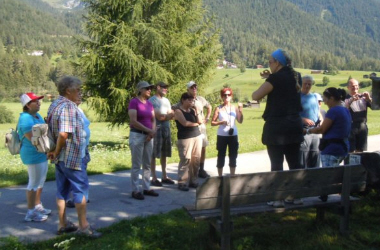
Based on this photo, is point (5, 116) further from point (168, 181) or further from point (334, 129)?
point (334, 129)

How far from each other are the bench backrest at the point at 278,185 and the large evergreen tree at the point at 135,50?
14.5 meters

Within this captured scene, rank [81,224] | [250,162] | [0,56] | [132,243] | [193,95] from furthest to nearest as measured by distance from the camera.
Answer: [0,56] → [250,162] → [193,95] → [81,224] → [132,243]

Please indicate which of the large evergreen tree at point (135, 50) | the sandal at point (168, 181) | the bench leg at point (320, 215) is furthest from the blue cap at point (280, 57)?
the large evergreen tree at point (135, 50)

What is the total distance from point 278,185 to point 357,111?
14.6 ft

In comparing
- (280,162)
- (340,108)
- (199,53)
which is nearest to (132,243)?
(280,162)

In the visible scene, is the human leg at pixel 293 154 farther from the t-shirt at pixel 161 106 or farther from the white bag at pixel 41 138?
the t-shirt at pixel 161 106

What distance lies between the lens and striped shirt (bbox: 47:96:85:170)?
4758 mm

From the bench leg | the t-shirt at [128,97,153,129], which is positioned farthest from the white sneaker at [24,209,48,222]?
the bench leg

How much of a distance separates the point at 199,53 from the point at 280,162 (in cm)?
1592

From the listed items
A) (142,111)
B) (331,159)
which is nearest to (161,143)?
(142,111)

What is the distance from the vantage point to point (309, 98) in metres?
6.87

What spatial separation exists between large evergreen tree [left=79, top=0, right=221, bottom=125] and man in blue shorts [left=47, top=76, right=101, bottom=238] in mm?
13846

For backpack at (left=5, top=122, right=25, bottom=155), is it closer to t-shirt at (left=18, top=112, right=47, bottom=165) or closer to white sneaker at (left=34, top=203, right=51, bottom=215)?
t-shirt at (left=18, top=112, right=47, bottom=165)

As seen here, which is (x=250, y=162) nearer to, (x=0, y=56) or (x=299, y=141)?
(x=299, y=141)
